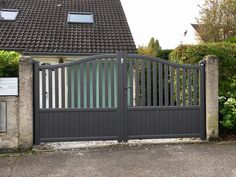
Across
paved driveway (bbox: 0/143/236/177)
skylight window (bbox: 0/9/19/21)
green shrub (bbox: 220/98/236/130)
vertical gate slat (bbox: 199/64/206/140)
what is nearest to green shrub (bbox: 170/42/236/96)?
green shrub (bbox: 220/98/236/130)

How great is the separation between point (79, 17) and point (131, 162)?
10518mm

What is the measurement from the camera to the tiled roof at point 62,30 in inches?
495

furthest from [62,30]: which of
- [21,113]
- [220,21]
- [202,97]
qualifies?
[220,21]

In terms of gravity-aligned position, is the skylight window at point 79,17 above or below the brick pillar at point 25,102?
above

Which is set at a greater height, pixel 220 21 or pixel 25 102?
pixel 220 21

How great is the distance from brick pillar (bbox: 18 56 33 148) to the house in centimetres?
576

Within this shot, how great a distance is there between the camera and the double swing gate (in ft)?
21.8

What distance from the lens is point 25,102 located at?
21.0 feet

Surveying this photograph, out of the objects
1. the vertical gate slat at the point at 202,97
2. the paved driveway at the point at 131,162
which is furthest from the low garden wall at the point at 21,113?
the vertical gate slat at the point at 202,97

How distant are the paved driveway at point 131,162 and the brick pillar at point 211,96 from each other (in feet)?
1.48

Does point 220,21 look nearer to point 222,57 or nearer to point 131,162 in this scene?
point 222,57

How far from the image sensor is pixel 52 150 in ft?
21.1

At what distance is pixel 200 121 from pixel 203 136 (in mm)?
355

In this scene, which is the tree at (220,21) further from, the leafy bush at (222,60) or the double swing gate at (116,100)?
the double swing gate at (116,100)
